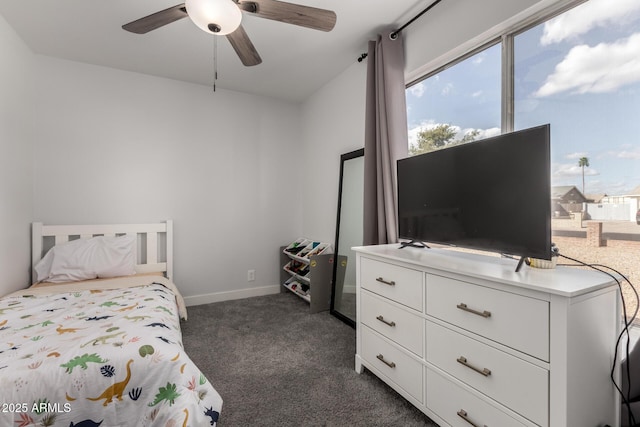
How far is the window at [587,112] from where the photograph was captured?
1.26 meters

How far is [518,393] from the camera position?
1.10m

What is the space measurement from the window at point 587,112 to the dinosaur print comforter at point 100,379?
1.89 m

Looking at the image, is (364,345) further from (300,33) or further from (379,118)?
(300,33)

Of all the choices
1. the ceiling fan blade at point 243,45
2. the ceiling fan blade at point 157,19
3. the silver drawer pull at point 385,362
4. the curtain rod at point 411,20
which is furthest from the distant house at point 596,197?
the ceiling fan blade at point 157,19

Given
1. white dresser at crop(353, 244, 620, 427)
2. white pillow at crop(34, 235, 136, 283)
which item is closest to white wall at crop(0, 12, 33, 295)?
white pillow at crop(34, 235, 136, 283)

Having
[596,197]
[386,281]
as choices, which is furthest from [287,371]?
[596,197]

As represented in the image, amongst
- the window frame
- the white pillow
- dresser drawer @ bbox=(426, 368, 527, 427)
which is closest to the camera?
dresser drawer @ bbox=(426, 368, 527, 427)

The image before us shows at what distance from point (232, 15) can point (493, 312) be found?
1.79 metres

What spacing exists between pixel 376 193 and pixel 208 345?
71.6 inches

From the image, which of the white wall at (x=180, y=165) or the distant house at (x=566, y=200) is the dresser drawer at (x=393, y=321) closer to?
the distant house at (x=566, y=200)

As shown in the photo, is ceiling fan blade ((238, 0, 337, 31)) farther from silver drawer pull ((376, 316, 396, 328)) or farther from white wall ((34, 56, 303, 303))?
white wall ((34, 56, 303, 303))

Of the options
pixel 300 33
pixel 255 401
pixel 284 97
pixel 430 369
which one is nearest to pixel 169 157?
pixel 284 97

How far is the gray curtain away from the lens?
219cm

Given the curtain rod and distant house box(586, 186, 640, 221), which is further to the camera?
the curtain rod
